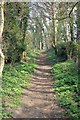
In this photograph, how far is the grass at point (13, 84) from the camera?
11.5 m

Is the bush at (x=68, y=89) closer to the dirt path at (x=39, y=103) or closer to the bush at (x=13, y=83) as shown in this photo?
the dirt path at (x=39, y=103)

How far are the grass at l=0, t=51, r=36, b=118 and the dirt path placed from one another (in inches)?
13.2

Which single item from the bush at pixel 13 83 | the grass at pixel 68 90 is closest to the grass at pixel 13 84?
the bush at pixel 13 83

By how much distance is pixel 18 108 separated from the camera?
11.5 m

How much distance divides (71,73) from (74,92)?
4387mm

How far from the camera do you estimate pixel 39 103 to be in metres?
12.6

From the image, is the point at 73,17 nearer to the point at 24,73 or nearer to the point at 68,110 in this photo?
the point at 24,73

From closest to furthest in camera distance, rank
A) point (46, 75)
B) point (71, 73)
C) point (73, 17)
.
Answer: point (71, 73)
point (46, 75)
point (73, 17)

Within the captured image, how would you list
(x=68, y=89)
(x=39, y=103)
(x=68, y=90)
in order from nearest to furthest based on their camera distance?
1. (x=39, y=103)
2. (x=68, y=90)
3. (x=68, y=89)

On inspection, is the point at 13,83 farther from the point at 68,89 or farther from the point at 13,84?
the point at 68,89

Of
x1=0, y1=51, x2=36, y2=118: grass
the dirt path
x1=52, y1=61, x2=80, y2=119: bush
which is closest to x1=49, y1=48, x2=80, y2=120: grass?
x1=52, y1=61, x2=80, y2=119: bush

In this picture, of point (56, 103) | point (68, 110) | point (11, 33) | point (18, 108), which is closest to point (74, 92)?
point (56, 103)

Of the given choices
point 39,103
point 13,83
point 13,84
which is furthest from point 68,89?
point 13,83

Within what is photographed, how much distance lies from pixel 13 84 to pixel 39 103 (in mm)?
2922
